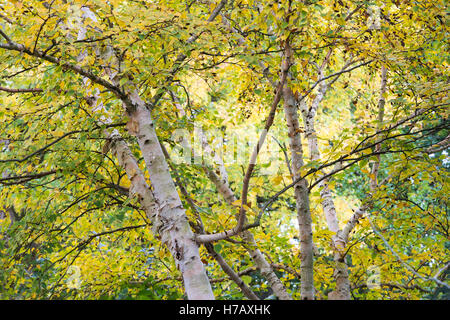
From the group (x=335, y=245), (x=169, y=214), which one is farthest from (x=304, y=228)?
(x=335, y=245)

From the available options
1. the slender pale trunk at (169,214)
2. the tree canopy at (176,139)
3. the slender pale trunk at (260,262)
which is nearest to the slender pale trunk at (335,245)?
the tree canopy at (176,139)

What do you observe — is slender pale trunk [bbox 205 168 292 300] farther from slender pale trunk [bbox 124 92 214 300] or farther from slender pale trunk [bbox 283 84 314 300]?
slender pale trunk [bbox 124 92 214 300]

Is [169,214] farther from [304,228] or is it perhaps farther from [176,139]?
[176,139]

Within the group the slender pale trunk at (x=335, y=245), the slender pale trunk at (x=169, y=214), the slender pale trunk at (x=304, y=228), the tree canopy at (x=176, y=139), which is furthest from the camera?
the slender pale trunk at (x=335, y=245)

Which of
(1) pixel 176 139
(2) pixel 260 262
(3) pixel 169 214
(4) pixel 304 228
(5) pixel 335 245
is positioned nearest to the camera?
(3) pixel 169 214

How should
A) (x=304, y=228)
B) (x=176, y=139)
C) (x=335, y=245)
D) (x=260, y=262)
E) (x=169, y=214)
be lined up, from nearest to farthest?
(x=169, y=214), (x=304, y=228), (x=260, y=262), (x=176, y=139), (x=335, y=245)

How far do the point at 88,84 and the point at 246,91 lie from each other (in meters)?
2.21

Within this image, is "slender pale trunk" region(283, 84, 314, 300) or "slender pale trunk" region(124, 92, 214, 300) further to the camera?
"slender pale trunk" region(283, 84, 314, 300)

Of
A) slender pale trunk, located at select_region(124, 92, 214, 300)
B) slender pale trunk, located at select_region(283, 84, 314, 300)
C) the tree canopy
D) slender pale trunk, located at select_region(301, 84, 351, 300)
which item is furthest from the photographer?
slender pale trunk, located at select_region(301, 84, 351, 300)

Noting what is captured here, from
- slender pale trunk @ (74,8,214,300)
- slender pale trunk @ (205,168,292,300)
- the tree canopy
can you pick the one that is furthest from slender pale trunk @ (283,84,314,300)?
slender pale trunk @ (74,8,214,300)

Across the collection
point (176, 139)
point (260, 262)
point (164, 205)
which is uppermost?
point (176, 139)

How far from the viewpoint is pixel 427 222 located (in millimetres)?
3787

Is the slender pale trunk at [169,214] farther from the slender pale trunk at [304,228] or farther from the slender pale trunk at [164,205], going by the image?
the slender pale trunk at [304,228]
